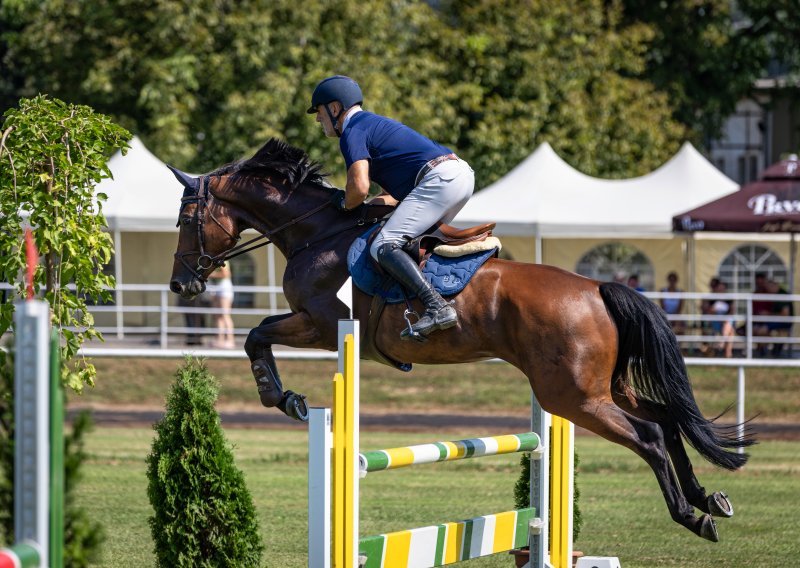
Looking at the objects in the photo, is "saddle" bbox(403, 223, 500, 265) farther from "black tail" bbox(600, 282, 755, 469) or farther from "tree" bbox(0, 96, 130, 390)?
"tree" bbox(0, 96, 130, 390)

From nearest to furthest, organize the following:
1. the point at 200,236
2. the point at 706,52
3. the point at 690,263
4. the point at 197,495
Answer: the point at 197,495, the point at 200,236, the point at 690,263, the point at 706,52

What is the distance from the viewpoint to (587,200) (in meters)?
21.4

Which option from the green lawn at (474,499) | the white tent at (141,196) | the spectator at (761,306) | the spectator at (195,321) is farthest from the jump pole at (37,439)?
the white tent at (141,196)

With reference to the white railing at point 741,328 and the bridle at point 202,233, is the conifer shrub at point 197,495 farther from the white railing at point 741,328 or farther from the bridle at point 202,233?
the white railing at point 741,328

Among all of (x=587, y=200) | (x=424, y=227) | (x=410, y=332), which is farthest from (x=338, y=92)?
(x=587, y=200)

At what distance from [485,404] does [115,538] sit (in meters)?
10.0

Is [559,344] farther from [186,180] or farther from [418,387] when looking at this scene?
[418,387]

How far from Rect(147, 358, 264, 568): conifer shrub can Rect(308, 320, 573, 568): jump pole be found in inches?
19.8

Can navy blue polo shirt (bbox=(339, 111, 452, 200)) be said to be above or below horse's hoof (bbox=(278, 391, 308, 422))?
above

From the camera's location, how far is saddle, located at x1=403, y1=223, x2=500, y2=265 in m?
6.39

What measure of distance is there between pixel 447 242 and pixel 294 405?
1.12 metres

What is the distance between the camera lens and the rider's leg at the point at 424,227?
20.3 feet

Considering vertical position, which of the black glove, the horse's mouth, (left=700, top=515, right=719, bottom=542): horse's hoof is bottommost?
(left=700, top=515, right=719, bottom=542): horse's hoof

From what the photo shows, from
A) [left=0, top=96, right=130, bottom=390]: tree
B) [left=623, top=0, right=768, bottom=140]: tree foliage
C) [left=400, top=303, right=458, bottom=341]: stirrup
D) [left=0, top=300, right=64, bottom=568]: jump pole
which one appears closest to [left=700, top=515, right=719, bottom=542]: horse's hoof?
[left=400, top=303, right=458, bottom=341]: stirrup
